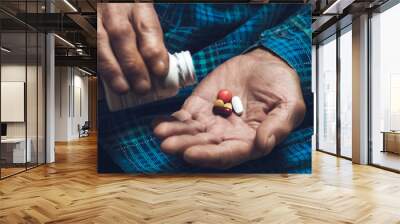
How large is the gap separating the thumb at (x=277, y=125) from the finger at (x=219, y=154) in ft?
0.90

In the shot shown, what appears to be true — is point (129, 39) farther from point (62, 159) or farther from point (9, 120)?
point (62, 159)

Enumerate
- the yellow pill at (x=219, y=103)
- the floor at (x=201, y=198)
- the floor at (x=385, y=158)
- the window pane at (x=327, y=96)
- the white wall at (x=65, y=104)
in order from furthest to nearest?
1. the white wall at (x=65, y=104)
2. the window pane at (x=327, y=96)
3. the floor at (x=385, y=158)
4. the yellow pill at (x=219, y=103)
5. the floor at (x=201, y=198)

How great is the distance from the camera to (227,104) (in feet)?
21.6

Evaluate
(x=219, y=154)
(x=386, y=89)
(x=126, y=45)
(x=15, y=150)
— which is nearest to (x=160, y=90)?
(x=126, y=45)

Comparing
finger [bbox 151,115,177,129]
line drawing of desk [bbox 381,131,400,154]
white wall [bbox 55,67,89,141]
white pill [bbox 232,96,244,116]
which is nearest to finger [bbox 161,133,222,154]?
finger [bbox 151,115,177,129]

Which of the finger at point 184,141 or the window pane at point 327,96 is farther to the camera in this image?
the window pane at point 327,96

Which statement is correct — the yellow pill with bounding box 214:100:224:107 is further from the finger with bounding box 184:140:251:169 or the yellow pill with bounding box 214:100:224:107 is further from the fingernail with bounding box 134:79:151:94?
the fingernail with bounding box 134:79:151:94

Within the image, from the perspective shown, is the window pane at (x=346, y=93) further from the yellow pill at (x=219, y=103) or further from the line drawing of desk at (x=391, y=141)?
the yellow pill at (x=219, y=103)

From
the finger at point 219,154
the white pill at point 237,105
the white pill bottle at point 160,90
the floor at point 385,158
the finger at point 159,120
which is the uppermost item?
the white pill bottle at point 160,90

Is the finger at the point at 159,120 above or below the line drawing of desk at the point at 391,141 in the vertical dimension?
above

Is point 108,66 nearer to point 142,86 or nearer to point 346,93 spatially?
point 142,86

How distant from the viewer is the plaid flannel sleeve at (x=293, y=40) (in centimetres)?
670

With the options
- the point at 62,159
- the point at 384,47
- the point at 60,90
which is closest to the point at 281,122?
the point at 384,47

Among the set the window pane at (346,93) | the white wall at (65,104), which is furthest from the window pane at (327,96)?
the white wall at (65,104)
